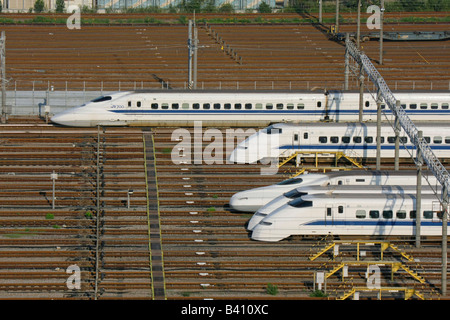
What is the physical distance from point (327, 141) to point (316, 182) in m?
7.65

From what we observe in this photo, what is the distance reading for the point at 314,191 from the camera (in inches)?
→ 1668

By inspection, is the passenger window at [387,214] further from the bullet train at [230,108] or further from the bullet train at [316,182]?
the bullet train at [230,108]

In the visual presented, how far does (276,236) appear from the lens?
41344 millimetres

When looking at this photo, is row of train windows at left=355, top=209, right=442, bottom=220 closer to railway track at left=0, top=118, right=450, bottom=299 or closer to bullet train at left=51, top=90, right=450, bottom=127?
railway track at left=0, top=118, right=450, bottom=299

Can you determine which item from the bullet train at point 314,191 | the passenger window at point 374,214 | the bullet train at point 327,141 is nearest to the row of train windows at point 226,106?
the bullet train at point 327,141

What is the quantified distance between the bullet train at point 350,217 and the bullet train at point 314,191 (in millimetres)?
677

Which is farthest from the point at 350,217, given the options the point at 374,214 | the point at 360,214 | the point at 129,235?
the point at 129,235

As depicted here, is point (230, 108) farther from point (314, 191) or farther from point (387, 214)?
point (387, 214)

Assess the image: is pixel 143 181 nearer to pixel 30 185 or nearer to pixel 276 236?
pixel 30 185

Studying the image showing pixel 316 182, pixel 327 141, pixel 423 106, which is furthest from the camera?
pixel 423 106

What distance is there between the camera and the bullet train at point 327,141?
51.7m

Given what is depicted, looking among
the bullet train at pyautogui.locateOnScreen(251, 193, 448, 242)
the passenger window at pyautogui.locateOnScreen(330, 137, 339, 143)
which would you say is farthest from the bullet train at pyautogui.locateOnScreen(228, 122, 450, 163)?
the bullet train at pyautogui.locateOnScreen(251, 193, 448, 242)

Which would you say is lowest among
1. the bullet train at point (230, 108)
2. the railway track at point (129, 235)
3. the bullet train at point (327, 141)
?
the railway track at point (129, 235)
